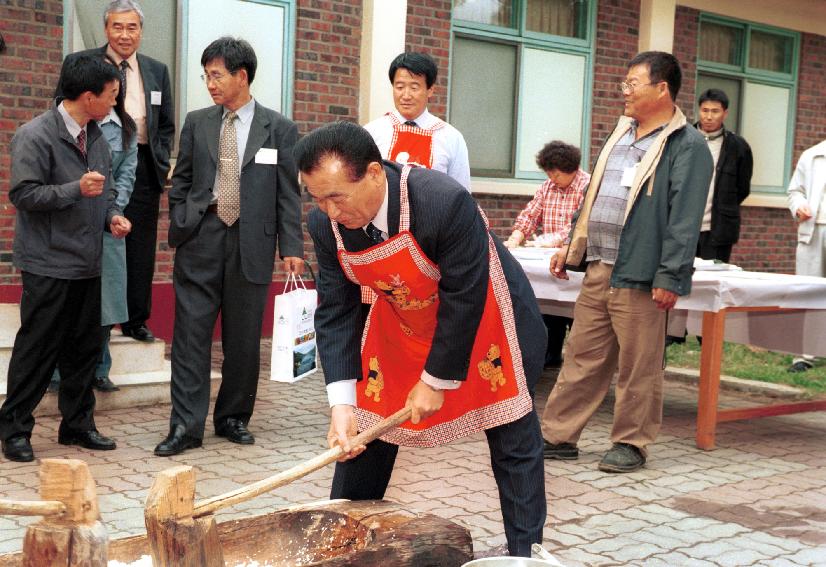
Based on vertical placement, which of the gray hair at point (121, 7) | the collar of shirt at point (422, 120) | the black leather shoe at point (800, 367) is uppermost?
the gray hair at point (121, 7)

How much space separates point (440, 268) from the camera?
10.8 ft

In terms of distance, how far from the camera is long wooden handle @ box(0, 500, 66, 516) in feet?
8.18

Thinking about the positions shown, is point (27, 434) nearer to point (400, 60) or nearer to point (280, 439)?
point (280, 439)

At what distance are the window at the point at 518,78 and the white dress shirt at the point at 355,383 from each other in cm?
730

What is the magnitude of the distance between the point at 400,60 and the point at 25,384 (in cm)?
248

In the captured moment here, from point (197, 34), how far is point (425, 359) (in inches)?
225

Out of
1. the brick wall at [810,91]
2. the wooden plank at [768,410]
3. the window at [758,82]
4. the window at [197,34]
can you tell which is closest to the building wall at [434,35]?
the window at [197,34]

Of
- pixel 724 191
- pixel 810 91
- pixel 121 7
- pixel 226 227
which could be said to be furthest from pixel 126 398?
pixel 810 91

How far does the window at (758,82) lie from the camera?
12.8m

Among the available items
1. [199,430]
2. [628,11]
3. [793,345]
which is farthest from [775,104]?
[199,430]

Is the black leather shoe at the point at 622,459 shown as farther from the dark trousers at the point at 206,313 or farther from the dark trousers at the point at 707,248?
the dark trousers at the point at 707,248

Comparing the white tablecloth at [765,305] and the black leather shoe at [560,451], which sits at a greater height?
the white tablecloth at [765,305]

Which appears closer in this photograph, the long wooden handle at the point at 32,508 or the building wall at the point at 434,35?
the long wooden handle at the point at 32,508

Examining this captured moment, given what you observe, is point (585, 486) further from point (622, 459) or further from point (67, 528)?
point (67, 528)
